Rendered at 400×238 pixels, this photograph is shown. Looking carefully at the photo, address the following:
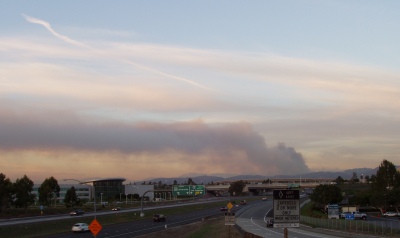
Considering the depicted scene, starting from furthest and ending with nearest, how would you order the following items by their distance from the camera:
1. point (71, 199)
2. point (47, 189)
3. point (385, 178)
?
point (71, 199) → point (47, 189) → point (385, 178)

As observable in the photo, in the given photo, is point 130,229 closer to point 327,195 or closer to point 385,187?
point 327,195

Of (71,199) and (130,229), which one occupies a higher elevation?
(71,199)

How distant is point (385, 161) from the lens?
142125 mm

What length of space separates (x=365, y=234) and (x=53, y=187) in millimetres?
95856

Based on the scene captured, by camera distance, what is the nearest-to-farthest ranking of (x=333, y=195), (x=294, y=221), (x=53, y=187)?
(x=294, y=221) < (x=333, y=195) < (x=53, y=187)

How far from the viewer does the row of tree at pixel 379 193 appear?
11706cm

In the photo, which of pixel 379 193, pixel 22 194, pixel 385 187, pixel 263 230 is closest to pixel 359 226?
pixel 263 230

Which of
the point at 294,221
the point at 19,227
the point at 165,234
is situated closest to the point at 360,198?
the point at 165,234

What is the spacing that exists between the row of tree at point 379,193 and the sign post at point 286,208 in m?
102

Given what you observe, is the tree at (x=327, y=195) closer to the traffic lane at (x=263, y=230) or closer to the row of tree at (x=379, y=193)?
the row of tree at (x=379, y=193)

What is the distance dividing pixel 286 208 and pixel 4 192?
10285 cm

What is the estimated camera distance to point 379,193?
120 meters

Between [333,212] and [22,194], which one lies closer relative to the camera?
[333,212]

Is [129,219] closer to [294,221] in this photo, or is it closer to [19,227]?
[19,227]
